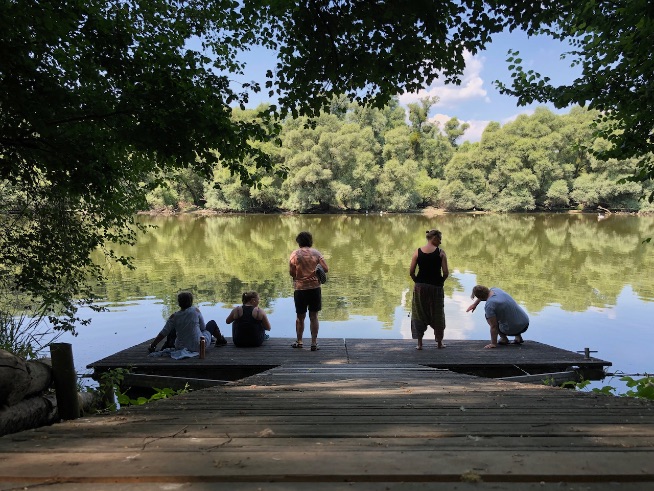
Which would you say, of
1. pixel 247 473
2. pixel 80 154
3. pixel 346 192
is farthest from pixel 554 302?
pixel 346 192

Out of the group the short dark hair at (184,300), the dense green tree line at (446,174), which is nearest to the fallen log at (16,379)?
the short dark hair at (184,300)

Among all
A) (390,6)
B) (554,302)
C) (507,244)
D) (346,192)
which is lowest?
(554,302)

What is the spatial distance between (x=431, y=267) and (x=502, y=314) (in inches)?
67.9

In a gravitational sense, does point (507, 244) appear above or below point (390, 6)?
below

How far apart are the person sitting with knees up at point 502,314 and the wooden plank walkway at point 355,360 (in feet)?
0.87

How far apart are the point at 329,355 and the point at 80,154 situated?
3969mm

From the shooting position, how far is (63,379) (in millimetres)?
3111

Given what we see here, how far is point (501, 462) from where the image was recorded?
150cm

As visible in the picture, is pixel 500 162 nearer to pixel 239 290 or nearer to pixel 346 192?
pixel 346 192

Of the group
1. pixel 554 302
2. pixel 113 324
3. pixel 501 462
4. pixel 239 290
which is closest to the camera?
pixel 501 462

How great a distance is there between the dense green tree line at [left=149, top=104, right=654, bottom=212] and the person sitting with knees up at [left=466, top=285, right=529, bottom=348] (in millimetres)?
37732

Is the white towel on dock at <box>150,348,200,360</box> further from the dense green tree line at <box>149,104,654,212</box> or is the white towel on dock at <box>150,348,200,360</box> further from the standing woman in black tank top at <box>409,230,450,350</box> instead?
the dense green tree line at <box>149,104,654,212</box>

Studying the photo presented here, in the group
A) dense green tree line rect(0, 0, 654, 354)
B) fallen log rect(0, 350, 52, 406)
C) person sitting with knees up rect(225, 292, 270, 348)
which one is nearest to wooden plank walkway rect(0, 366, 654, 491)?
fallen log rect(0, 350, 52, 406)

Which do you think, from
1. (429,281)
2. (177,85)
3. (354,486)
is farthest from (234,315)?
(354,486)
